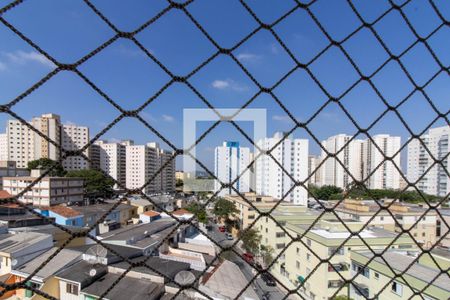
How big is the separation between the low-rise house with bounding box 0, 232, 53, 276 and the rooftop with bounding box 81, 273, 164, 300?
103 centimetres

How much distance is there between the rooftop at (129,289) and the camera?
2670 mm

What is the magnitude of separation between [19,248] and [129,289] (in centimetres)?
160

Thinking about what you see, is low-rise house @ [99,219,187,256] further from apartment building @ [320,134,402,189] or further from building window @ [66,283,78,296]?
apartment building @ [320,134,402,189]

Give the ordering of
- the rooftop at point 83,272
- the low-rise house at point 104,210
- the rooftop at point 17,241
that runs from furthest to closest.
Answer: the low-rise house at point 104,210
the rooftop at point 17,241
the rooftop at point 83,272

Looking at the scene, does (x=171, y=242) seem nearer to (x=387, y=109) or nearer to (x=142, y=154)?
(x=387, y=109)

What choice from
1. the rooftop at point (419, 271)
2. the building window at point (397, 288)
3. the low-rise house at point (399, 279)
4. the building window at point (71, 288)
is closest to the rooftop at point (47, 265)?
the building window at point (71, 288)

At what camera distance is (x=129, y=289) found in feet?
9.23

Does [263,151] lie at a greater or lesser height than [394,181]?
greater

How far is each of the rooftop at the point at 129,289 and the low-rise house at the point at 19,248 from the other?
Result: 1034 millimetres

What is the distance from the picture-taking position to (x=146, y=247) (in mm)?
4801

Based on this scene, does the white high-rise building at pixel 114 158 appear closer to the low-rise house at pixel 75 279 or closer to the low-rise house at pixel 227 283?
the low-rise house at pixel 227 283

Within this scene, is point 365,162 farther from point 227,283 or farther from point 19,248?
point 19,248

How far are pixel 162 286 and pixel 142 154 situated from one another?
38.8 feet

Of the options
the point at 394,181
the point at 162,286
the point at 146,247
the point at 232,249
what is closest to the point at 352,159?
the point at 394,181
